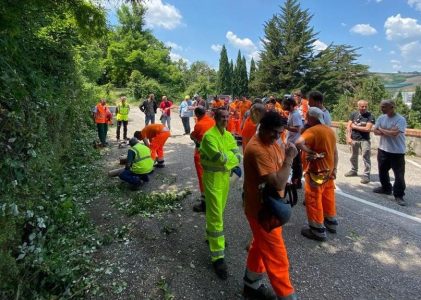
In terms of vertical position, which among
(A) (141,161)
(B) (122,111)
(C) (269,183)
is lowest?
(A) (141,161)

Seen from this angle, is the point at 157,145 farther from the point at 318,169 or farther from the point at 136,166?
the point at 318,169

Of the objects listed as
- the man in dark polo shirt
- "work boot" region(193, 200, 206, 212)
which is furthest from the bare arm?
"work boot" region(193, 200, 206, 212)

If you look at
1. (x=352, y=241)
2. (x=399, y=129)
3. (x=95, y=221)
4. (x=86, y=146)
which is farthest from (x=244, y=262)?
(x=86, y=146)

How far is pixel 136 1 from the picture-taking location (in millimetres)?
5051

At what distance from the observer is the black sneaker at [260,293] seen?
3.33 metres

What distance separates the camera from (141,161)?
23.0ft

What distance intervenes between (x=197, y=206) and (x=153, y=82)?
128ft

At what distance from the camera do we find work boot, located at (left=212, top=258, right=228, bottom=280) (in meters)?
3.73

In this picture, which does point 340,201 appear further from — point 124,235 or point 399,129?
point 124,235

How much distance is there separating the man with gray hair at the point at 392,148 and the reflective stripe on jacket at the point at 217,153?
3.71 metres

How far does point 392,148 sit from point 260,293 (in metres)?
4.41

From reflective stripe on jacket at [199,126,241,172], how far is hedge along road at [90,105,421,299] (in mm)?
1220

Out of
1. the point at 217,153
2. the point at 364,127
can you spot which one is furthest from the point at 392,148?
the point at 217,153

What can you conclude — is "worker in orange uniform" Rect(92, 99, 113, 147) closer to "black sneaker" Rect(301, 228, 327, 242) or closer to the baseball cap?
the baseball cap
